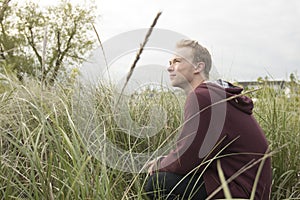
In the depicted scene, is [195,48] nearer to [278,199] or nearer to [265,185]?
[265,185]

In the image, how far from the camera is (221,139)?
6.53 feet

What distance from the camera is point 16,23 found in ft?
51.3

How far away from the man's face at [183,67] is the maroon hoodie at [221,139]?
14.0 inches

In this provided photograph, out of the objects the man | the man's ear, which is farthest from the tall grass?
the man's ear

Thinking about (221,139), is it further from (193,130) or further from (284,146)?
(284,146)

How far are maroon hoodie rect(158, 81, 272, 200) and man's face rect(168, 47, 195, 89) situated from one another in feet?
1.16

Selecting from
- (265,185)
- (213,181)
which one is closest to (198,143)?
(213,181)

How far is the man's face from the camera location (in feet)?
8.02

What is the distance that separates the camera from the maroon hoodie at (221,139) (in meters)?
2.01

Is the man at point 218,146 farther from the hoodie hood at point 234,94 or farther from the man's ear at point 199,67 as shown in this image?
the man's ear at point 199,67

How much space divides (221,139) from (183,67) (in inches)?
25.2

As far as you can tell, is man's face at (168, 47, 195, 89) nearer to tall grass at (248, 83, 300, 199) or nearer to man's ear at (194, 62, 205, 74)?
man's ear at (194, 62, 205, 74)

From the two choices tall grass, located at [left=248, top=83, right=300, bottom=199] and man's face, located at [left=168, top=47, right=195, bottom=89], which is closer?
man's face, located at [left=168, top=47, right=195, bottom=89]

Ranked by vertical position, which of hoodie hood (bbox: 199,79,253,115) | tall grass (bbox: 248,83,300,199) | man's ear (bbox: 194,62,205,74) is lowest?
tall grass (bbox: 248,83,300,199)
